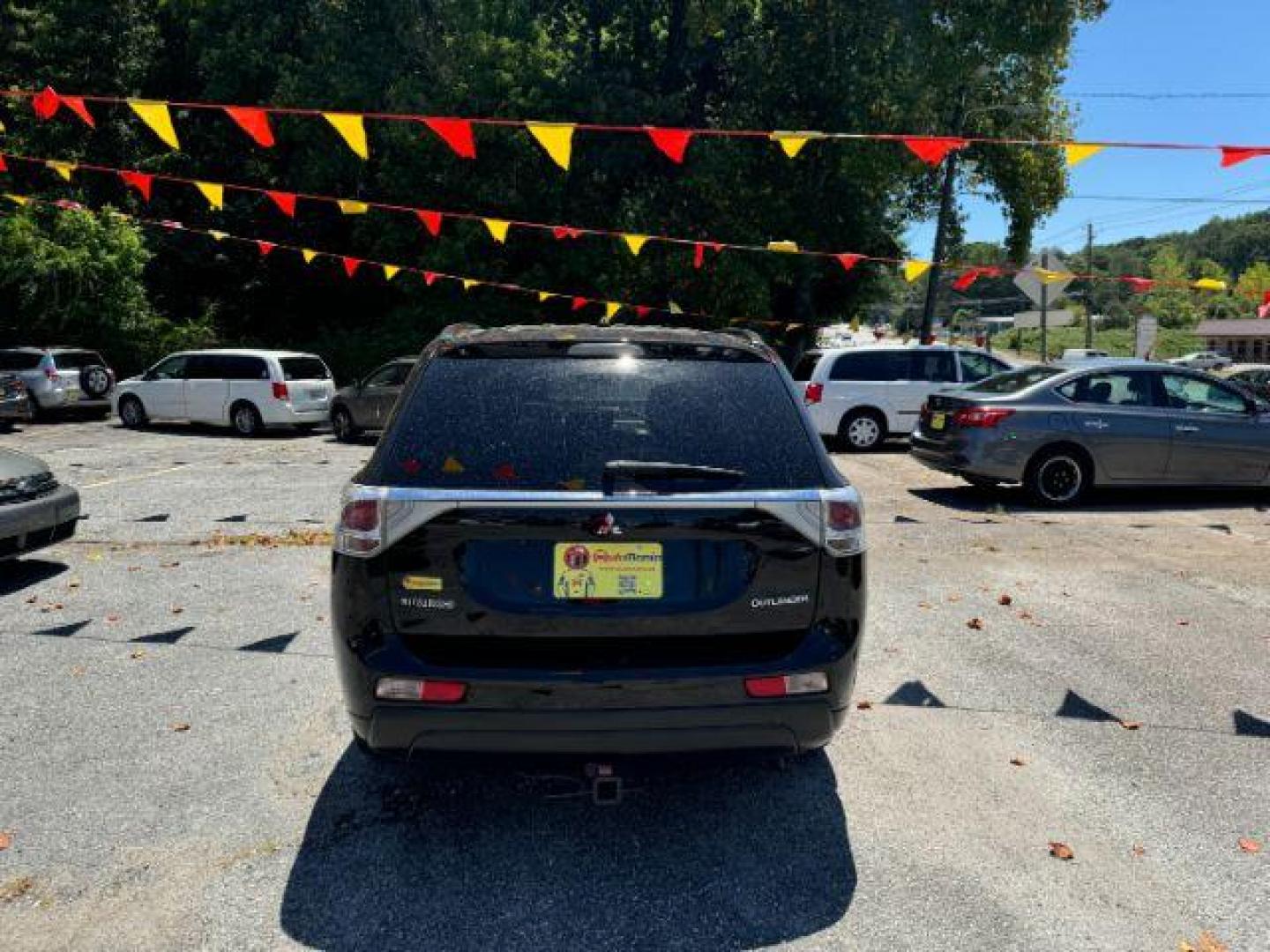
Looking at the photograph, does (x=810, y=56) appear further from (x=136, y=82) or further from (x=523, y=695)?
(x=523, y=695)

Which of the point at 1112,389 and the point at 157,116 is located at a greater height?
the point at 157,116

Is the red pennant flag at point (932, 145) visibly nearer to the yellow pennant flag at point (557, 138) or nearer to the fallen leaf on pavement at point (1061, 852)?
the yellow pennant flag at point (557, 138)

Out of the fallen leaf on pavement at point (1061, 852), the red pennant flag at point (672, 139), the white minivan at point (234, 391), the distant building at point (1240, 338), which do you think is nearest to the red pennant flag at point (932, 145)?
the red pennant flag at point (672, 139)

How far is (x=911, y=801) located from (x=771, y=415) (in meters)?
1.62

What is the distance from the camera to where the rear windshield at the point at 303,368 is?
1836cm

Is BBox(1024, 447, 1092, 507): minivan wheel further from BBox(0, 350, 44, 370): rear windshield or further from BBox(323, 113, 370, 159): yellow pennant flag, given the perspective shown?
BBox(0, 350, 44, 370): rear windshield

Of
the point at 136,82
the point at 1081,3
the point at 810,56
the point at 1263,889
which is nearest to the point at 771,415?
the point at 1263,889

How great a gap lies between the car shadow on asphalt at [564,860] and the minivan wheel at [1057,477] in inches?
291

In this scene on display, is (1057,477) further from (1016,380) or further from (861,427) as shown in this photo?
(861,427)

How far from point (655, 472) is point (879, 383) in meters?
13.9

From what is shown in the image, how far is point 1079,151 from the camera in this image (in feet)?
33.0

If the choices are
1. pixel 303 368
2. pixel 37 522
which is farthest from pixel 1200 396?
pixel 303 368

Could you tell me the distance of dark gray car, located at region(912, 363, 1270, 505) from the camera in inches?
399

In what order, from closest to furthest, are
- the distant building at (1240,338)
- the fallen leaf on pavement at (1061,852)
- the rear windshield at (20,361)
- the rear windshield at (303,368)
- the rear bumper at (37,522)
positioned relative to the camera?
the fallen leaf on pavement at (1061,852), the rear bumper at (37,522), the rear windshield at (303,368), the rear windshield at (20,361), the distant building at (1240,338)
